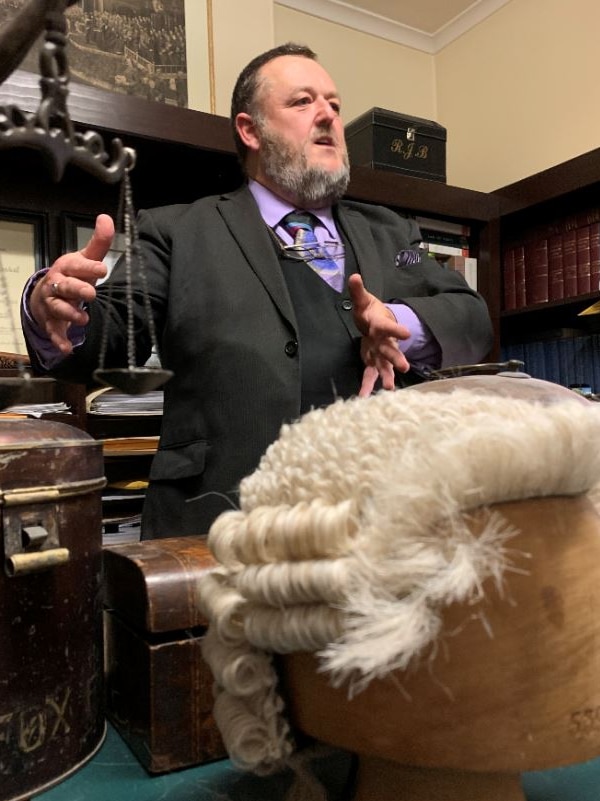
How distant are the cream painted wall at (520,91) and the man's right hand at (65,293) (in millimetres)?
2154

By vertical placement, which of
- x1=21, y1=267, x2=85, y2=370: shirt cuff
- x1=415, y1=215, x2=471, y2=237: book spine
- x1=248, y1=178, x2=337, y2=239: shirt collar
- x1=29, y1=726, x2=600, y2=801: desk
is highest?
x1=415, y1=215, x2=471, y2=237: book spine

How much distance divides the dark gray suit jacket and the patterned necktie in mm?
62

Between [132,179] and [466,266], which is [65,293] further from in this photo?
[466,266]

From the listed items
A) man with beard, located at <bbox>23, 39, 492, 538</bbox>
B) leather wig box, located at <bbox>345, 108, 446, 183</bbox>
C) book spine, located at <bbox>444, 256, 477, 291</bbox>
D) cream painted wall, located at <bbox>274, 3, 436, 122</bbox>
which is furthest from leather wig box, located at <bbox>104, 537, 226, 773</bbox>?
cream painted wall, located at <bbox>274, 3, 436, 122</bbox>

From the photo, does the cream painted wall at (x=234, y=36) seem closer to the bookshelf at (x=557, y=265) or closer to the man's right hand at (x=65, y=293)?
the bookshelf at (x=557, y=265)

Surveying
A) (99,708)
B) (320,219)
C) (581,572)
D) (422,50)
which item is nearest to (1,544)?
(99,708)

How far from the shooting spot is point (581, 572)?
0.38 meters

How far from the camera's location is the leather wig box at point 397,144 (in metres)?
1.99

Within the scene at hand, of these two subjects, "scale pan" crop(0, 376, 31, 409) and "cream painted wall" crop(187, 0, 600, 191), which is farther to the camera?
"cream painted wall" crop(187, 0, 600, 191)

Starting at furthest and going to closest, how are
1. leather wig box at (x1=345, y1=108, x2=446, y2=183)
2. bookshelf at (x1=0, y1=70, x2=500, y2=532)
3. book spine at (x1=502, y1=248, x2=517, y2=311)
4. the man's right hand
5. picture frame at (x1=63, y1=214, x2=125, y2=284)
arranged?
book spine at (x1=502, y1=248, x2=517, y2=311)
leather wig box at (x1=345, y1=108, x2=446, y2=183)
picture frame at (x1=63, y1=214, x2=125, y2=284)
bookshelf at (x1=0, y1=70, x2=500, y2=532)
the man's right hand

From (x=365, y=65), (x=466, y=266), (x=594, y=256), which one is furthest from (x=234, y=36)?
(x=594, y=256)

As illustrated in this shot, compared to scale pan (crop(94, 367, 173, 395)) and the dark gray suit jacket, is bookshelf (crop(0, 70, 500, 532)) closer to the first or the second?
the dark gray suit jacket

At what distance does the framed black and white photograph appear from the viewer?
1758mm

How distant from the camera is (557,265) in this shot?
7.19 ft
